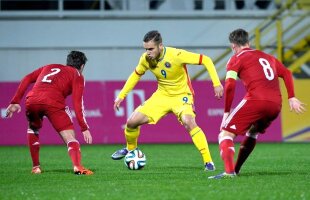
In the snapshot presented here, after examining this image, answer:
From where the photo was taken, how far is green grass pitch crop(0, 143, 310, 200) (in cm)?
827

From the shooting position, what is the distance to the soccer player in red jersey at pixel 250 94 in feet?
31.7

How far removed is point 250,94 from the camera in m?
9.84

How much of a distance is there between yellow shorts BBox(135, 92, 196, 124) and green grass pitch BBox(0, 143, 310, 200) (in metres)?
0.78

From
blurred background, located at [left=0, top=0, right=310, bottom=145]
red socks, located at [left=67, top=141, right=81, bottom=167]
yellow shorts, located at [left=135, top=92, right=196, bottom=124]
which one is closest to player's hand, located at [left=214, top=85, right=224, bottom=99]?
yellow shorts, located at [left=135, top=92, right=196, bottom=124]

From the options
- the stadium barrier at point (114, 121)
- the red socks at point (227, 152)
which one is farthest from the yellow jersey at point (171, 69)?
the stadium barrier at point (114, 121)

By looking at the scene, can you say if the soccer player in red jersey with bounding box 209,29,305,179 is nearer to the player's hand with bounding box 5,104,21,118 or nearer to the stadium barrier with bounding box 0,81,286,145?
the player's hand with bounding box 5,104,21,118

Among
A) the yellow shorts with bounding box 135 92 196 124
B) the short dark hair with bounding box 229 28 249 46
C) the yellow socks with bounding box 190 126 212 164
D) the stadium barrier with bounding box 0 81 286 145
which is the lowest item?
the stadium barrier with bounding box 0 81 286 145

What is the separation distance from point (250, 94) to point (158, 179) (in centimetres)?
152

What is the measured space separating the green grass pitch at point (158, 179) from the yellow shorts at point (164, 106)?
781 mm

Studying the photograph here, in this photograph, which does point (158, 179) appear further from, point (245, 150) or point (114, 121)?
point (114, 121)

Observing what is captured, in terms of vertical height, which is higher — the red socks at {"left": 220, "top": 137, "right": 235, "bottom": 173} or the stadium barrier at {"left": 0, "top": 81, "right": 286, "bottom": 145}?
the red socks at {"left": 220, "top": 137, "right": 235, "bottom": 173}

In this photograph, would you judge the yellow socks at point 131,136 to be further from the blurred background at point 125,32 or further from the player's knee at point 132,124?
the blurred background at point 125,32

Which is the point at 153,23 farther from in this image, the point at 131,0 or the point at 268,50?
the point at 268,50

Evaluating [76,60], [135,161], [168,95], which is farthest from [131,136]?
[76,60]
